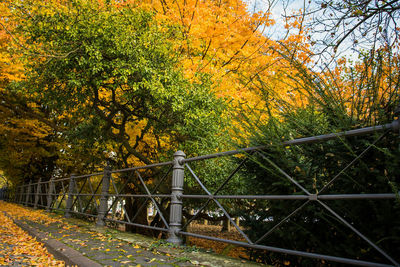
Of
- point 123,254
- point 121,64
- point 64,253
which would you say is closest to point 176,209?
point 123,254

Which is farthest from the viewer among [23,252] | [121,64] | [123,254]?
[121,64]

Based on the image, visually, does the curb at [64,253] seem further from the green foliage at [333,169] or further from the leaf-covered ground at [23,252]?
the green foliage at [333,169]

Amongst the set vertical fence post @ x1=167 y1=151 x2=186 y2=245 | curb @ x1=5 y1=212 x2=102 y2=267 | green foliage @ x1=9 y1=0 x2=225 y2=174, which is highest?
green foliage @ x1=9 y1=0 x2=225 y2=174

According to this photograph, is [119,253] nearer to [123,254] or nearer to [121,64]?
[123,254]

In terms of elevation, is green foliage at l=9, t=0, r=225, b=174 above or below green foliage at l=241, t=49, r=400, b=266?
above

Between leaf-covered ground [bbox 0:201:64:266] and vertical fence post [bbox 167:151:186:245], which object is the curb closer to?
leaf-covered ground [bbox 0:201:64:266]

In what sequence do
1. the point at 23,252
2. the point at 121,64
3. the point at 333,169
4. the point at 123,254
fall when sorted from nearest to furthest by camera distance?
the point at 333,169
the point at 123,254
the point at 23,252
the point at 121,64

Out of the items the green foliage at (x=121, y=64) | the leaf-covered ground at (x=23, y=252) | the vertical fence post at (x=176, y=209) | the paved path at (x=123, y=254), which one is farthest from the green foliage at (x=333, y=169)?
the green foliage at (x=121, y=64)

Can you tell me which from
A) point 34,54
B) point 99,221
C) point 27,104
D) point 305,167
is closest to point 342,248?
point 305,167

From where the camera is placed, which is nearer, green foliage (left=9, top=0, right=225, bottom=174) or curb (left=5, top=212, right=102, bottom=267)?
curb (left=5, top=212, right=102, bottom=267)

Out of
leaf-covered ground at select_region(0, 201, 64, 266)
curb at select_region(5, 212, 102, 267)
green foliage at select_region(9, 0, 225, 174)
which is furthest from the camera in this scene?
green foliage at select_region(9, 0, 225, 174)

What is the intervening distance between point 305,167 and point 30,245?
179 inches

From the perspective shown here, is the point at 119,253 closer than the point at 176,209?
Yes

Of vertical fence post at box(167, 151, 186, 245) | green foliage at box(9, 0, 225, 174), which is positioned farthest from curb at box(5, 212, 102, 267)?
green foliage at box(9, 0, 225, 174)
